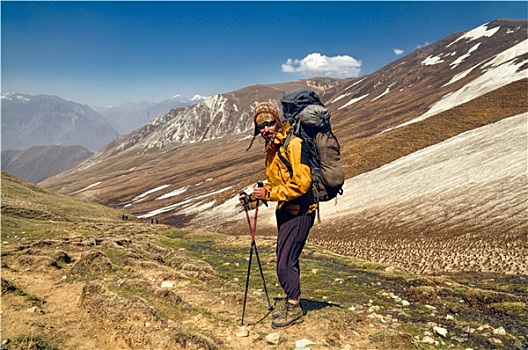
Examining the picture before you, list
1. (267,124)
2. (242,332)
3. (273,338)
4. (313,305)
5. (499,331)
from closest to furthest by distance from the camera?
(273,338)
(242,332)
(267,124)
(499,331)
(313,305)

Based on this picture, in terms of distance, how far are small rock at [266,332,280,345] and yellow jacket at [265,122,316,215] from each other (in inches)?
109

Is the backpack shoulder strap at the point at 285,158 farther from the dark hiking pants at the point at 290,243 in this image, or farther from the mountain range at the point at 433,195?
the dark hiking pants at the point at 290,243

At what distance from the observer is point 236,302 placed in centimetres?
902

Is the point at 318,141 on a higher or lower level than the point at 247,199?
higher

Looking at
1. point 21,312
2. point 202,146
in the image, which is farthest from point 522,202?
point 202,146

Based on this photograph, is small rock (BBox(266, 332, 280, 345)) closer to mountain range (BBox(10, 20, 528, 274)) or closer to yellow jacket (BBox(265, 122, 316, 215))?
yellow jacket (BBox(265, 122, 316, 215))

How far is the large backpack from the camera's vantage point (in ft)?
22.4

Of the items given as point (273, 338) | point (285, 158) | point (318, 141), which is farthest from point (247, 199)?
point (273, 338)

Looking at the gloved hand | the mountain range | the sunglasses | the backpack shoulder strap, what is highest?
the sunglasses

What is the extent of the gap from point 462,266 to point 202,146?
189295mm

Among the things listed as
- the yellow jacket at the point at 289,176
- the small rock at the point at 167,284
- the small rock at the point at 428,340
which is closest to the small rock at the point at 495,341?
the small rock at the point at 428,340

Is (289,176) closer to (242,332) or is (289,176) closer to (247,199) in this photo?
(247,199)

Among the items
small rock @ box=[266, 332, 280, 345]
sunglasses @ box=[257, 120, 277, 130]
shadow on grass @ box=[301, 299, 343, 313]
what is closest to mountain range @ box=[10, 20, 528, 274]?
sunglasses @ box=[257, 120, 277, 130]

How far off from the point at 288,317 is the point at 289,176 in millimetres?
3532
